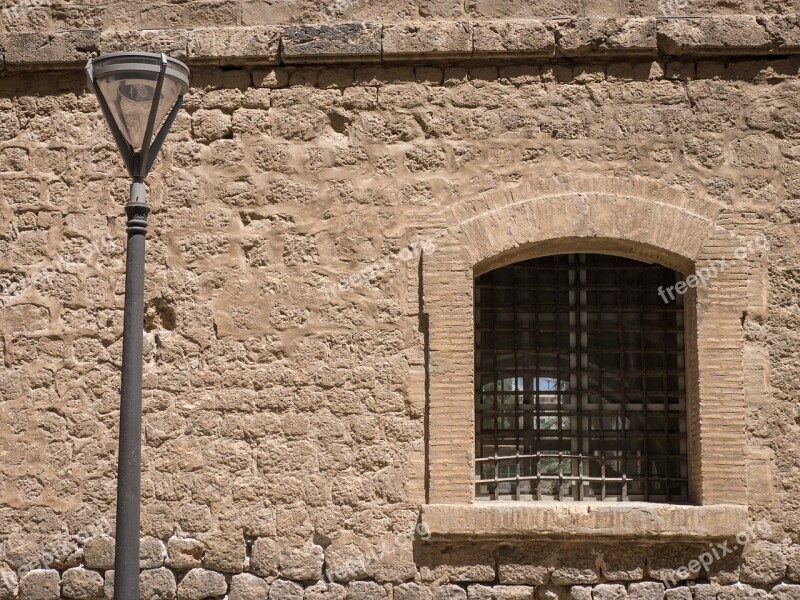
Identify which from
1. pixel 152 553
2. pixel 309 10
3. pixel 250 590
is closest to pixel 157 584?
pixel 152 553

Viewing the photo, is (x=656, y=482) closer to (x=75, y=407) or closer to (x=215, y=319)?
(x=215, y=319)

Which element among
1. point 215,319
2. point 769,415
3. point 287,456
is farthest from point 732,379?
point 215,319

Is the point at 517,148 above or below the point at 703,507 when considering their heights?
above

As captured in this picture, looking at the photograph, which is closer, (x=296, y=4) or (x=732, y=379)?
(x=732, y=379)

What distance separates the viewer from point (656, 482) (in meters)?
5.06

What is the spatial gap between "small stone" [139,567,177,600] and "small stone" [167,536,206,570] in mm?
62

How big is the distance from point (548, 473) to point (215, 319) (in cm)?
206

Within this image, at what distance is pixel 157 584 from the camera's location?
4.82m

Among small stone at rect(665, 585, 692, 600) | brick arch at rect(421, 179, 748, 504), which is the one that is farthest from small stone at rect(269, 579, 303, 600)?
small stone at rect(665, 585, 692, 600)

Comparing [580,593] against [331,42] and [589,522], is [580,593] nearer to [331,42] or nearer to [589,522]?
[589,522]

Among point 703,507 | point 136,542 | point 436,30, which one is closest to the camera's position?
point 136,542

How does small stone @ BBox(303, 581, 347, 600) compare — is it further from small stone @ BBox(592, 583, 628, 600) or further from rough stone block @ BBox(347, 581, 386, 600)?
small stone @ BBox(592, 583, 628, 600)

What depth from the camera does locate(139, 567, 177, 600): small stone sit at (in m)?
4.80

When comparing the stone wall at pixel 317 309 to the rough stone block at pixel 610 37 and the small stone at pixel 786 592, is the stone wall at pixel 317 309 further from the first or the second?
the rough stone block at pixel 610 37
